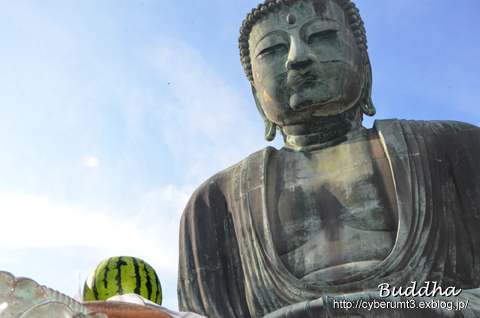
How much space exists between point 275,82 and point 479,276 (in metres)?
2.69

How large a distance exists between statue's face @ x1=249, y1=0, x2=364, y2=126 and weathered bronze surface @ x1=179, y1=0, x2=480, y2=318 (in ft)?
0.05

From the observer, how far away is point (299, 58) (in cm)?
650

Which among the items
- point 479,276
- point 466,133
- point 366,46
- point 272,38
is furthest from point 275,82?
point 479,276

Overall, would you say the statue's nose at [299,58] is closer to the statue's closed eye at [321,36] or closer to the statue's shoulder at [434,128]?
the statue's closed eye at [321,36]

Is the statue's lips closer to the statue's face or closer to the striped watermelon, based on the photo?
the statue's face

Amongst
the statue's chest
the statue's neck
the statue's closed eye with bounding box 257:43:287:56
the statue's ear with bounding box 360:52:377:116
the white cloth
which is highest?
the statue's closed eye with bounding box 257:43:287:56

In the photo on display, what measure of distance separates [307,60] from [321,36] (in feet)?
1.46

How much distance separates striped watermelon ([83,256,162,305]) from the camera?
633 cm

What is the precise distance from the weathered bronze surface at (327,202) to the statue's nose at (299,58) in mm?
15

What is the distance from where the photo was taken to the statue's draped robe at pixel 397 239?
18.2 ft

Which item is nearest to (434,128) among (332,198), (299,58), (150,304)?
(332,198)

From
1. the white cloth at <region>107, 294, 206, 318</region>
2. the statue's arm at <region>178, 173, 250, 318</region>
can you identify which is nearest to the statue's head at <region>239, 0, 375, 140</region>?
the statue's arm at <region>178, 173, 250, 318</region>

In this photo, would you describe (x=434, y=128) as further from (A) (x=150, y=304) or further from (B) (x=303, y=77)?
(A) (x=150, y=304)

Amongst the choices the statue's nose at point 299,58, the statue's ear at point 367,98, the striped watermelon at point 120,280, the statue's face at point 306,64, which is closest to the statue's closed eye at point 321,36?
the statue's face at point 306,64
